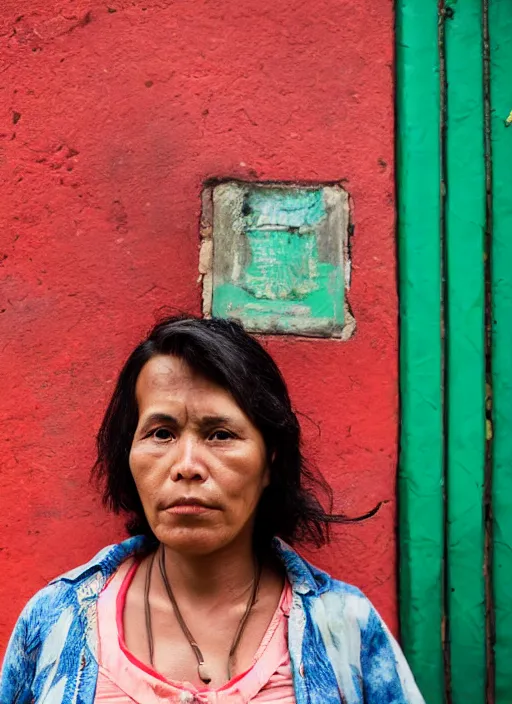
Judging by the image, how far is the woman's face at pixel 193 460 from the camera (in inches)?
61.9

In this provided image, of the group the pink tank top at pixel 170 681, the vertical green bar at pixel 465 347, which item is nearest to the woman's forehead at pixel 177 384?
the pink tank top at pixel 170 681

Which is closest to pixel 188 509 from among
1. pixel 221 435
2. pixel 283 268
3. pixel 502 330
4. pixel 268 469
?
pixel 221 435

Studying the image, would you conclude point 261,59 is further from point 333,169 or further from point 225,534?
point 225,534

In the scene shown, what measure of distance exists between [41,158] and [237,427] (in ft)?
3.31

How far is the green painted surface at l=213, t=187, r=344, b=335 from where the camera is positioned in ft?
6.86

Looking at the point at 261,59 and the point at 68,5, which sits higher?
the point at 68,5

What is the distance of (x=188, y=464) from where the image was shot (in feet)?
5.15

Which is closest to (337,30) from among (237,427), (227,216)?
(227,216)

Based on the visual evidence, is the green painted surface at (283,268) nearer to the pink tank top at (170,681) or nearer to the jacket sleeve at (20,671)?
the pink tank top at (170,681)

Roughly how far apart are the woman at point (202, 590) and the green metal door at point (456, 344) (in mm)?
373

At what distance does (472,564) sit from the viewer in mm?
2043

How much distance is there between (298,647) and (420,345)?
85 cm

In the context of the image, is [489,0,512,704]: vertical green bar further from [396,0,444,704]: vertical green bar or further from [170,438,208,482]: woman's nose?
[170,438,208,482]: woman's nose

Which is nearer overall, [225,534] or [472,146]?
[225,534]
